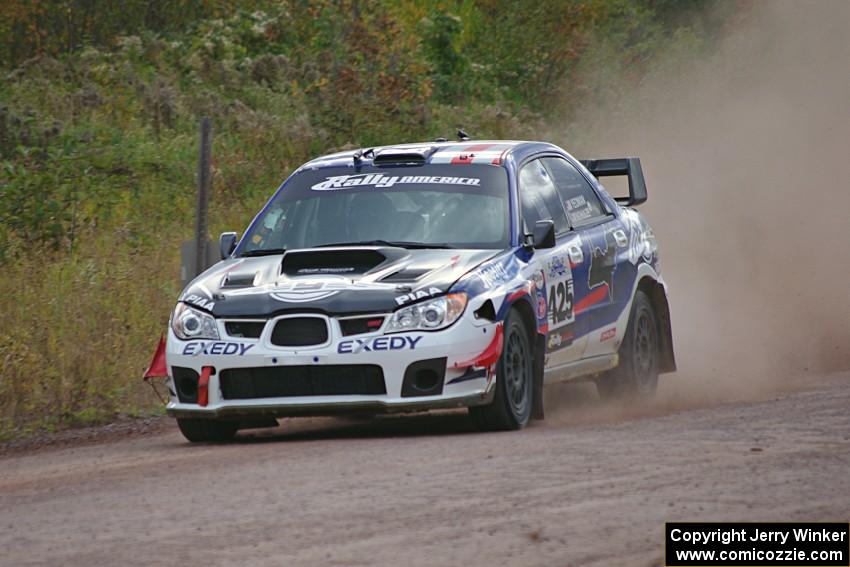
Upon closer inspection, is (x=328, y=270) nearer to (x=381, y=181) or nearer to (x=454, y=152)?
(x=381, y=181)

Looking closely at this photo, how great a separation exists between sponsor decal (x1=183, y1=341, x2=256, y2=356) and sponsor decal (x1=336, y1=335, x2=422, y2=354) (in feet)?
1.75

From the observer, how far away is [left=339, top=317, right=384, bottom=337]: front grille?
9.36 meters

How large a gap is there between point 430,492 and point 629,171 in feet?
18.6

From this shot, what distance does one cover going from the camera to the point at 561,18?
29.0m

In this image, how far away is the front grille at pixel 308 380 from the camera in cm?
938

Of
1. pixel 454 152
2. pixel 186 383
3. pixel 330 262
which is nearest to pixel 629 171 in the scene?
pixel 454 152

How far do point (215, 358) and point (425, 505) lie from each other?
288cm

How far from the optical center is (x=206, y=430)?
1003 cm

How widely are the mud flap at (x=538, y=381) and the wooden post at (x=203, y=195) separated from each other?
3614mm

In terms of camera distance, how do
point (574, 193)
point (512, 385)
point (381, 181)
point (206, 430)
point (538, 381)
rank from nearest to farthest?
point (512, 385)
point (206, 430)
point (538, 381)
point (381, 181)
point (574, 193)

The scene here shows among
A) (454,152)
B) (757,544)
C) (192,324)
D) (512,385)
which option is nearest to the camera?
(757,544)

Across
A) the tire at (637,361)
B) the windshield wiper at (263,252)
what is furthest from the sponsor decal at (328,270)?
the tire at (637,361)

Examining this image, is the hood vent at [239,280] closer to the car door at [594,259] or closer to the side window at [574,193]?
the car door at [594,259]

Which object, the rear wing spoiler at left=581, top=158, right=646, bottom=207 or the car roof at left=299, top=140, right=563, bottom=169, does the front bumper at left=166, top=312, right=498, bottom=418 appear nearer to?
the car roof at left=299, top=140, right=563, bottom=169
